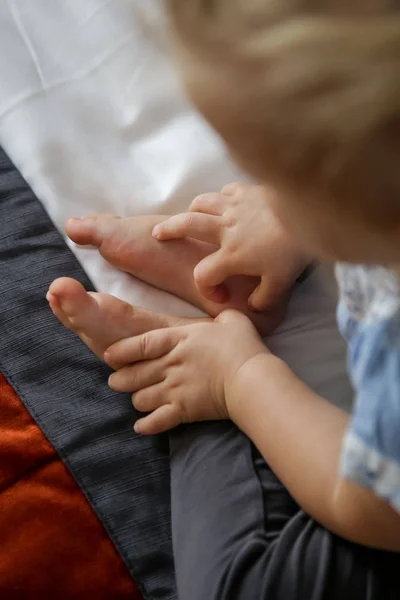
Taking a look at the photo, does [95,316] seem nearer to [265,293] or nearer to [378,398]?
[265,293]

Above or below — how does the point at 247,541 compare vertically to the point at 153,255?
below

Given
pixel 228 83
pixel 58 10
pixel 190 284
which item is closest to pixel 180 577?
pixel 190 284

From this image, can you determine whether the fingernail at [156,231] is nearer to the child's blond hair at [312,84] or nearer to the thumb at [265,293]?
the thumb at [265,293]

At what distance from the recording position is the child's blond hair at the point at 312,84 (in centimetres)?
33

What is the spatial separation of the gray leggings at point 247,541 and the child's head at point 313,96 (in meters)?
0.27

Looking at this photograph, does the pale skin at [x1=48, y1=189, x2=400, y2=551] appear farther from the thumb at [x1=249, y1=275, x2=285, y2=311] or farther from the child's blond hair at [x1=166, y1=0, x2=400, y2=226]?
the child's blond hair at [x1=166, y1=0, x2=400, y2=226]

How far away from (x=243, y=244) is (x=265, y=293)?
2.2 inches

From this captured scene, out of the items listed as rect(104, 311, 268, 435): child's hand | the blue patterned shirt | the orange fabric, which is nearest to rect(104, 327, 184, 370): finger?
rect(104, 311, 268, 435): child's hand

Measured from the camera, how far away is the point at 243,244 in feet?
2.29

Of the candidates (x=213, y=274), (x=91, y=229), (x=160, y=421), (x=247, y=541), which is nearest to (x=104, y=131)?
(x=91, y=229)

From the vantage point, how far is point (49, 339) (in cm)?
71

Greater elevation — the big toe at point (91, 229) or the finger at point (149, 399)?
the big toe at point (91, 229)

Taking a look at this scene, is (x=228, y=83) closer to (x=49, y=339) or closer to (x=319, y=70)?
(x=319, y=70)

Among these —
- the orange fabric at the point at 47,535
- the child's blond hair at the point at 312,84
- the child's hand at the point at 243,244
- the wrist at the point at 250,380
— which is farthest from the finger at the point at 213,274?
the child's blond hair at the point at 312,84
